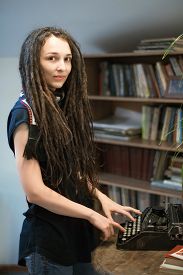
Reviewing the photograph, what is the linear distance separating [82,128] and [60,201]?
30cm

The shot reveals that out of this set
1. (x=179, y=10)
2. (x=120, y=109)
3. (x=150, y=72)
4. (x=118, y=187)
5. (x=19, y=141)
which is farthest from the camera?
(x=120, y=109)

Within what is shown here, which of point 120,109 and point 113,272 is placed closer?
point 113,272

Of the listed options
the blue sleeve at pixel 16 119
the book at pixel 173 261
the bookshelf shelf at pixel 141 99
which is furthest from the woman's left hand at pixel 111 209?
the bookshelf shelf at pixel 141 99

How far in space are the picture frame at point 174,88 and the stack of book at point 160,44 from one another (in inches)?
7.5

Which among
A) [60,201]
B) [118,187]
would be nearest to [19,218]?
[118,187]

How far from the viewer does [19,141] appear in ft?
3.58

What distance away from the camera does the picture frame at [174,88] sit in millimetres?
2145


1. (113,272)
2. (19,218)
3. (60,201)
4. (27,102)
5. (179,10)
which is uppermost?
(179,10)

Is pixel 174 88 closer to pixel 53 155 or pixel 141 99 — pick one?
pixel 141 99

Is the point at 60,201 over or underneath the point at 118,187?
over

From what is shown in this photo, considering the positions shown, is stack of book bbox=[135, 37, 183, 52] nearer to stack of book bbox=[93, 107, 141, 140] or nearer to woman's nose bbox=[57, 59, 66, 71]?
stack of book bbox=[93, 107, 141, 140]

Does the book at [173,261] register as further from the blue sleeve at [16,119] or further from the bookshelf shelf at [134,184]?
the bookshelf shelf at [134,184]

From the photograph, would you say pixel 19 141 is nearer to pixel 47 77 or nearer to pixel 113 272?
pixel 47 77

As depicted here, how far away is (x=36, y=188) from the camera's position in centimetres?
110
